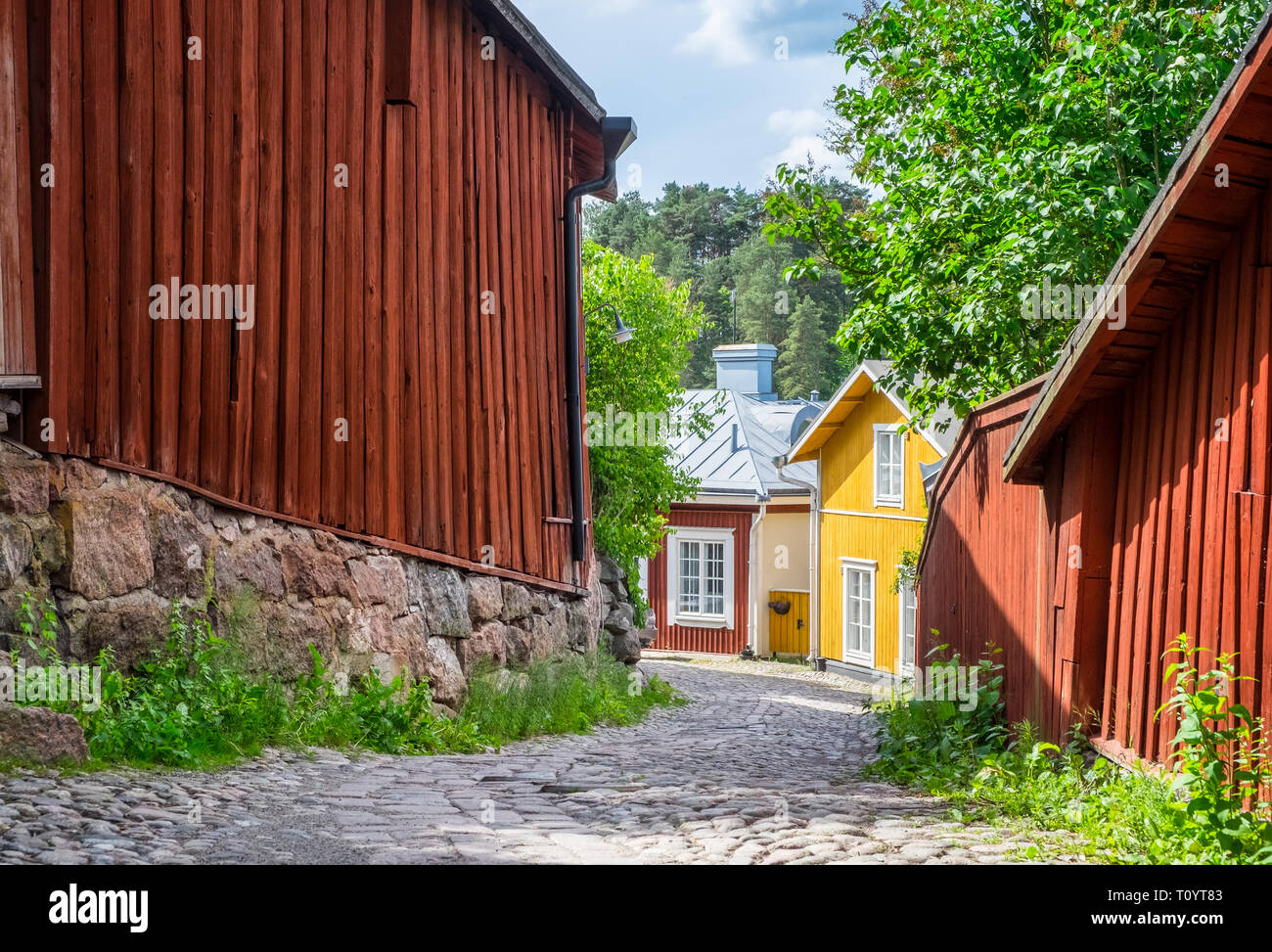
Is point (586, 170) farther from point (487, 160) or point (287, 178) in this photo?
point (287, 178)

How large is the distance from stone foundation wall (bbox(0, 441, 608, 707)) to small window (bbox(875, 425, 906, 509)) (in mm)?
11518

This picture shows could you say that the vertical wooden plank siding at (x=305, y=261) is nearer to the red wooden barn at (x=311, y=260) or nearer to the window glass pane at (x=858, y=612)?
the red wooden barn at (x=311, y=260)

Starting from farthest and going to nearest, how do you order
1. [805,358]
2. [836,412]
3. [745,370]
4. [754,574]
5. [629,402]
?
[805,358], [745,370], [754,574], [836,412], [629,402]

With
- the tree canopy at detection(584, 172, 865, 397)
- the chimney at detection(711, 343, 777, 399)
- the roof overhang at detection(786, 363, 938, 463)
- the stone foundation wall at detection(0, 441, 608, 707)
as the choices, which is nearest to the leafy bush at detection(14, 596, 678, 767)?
the stone foundation wall at detection(0, 441, 608, 707)

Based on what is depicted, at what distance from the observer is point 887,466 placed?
20.3 meters

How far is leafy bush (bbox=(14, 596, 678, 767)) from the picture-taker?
5.49m

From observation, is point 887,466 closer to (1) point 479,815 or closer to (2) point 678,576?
(2) point 678,576

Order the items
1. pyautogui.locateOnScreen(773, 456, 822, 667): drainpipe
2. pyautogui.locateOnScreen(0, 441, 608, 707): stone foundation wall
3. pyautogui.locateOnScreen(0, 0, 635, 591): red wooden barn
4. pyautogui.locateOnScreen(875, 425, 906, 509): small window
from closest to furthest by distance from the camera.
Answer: pyautogui.locateOnScreen(0, 441, 608, 707): stone foundation wall < pyautogui.locateOnScreen(0, 0, 635, 591): red wooden barn < pyautogui.locateOnScreen(875, 425, 906, 509): small window < pyautogui.locateOnScreen(773, 456, 822, 667): drainpipe

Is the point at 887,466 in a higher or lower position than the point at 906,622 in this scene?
higher

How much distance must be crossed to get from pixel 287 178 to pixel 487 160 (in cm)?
273

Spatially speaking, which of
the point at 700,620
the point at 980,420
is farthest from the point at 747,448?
the point at 980,420

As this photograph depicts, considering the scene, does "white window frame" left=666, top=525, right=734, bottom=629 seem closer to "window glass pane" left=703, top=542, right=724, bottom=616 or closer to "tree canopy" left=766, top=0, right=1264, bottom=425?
"window glass pane" left=703, top=542, right=724, bottom=616

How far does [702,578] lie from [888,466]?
5315 millimetres
